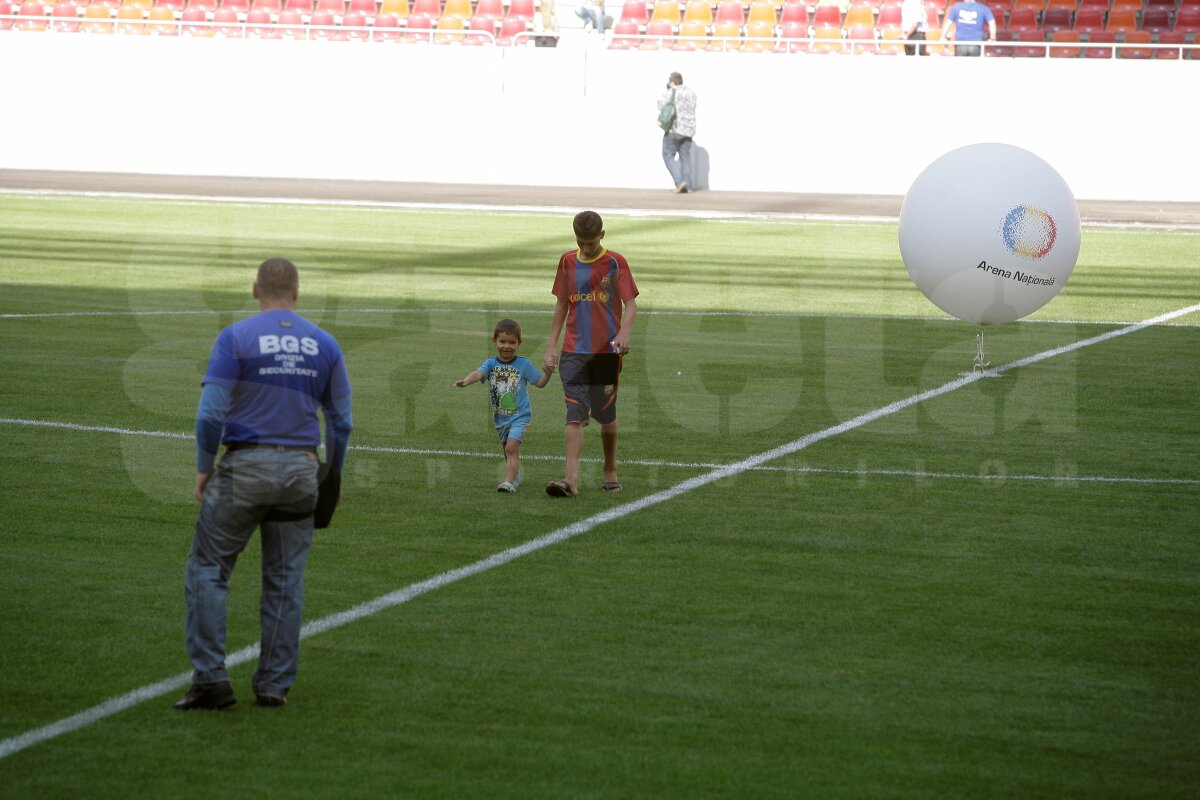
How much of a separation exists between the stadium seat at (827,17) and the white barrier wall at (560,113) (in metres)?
4.03

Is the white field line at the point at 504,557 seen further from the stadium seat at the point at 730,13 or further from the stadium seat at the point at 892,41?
the stadium seat at the point at 730,13

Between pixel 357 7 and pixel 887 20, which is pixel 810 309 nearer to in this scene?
pixel 887 20

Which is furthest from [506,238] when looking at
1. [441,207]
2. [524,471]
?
[524,471]

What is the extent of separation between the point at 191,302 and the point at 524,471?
9412 mm

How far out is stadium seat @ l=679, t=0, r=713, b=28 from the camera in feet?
140

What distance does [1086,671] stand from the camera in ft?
23.2

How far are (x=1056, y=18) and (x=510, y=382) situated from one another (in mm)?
34060

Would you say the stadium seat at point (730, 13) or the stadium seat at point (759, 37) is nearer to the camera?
the stadium seat at point (759, 37)

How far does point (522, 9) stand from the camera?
44281 mm

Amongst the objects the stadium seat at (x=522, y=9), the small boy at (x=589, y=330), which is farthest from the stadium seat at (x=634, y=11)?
the small boy at (x=589, y=330)

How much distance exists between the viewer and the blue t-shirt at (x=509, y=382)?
401 inches

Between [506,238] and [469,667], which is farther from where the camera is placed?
[506,238]

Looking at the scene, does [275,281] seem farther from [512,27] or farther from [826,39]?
[512,27]

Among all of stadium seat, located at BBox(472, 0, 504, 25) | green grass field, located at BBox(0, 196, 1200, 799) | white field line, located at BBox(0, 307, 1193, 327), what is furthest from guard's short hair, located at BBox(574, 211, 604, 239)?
stadium seat, located at BBox(472, 0, 504, 25)
